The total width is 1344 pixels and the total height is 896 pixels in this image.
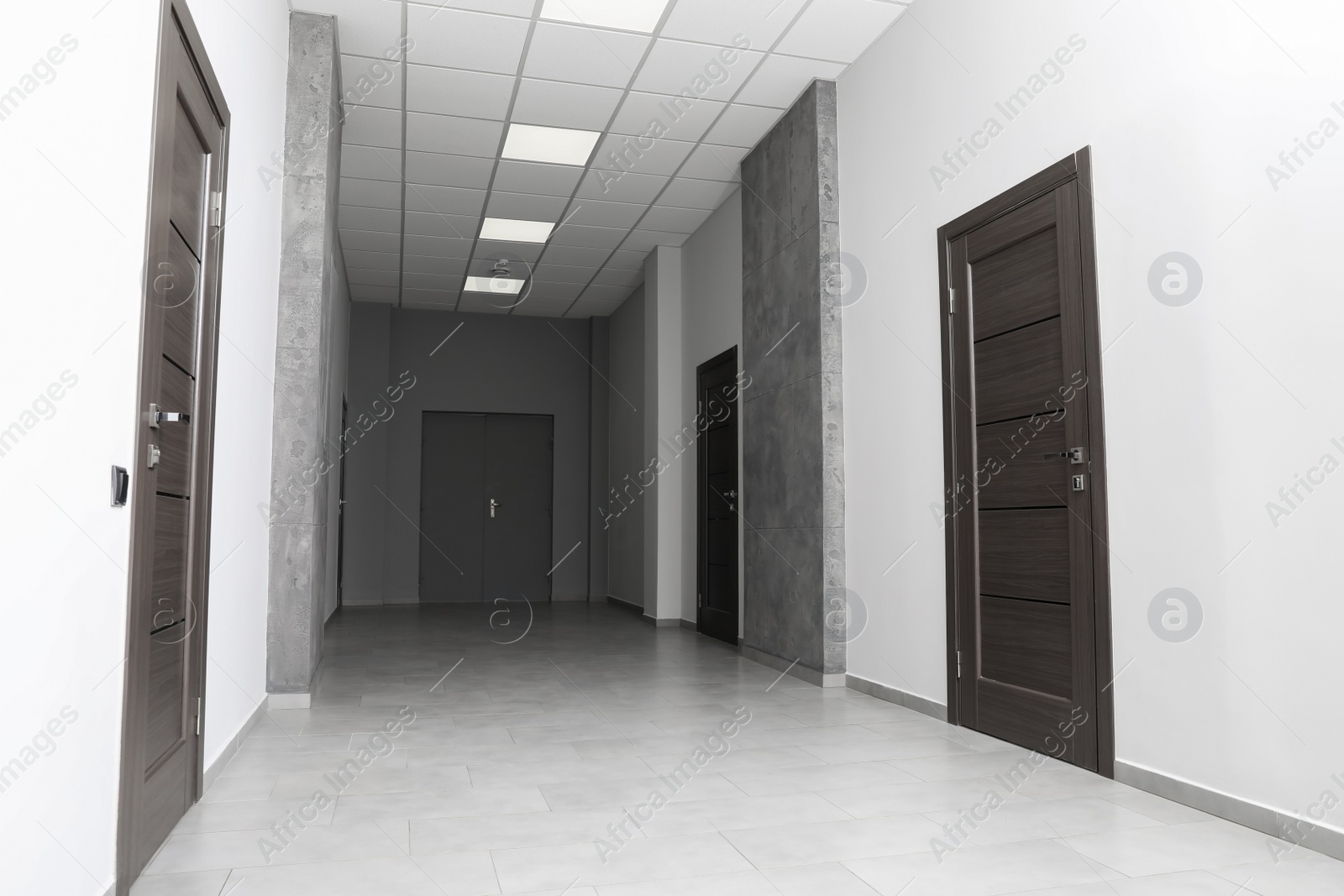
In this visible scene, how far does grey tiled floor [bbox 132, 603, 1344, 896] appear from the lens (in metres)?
2.16

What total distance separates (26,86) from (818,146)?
4.28 m

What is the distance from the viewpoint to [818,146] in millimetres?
5168

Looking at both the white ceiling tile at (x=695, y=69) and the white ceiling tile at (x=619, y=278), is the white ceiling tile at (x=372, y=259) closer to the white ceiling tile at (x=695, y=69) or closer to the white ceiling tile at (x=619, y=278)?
the white ceiling tile at (x=619, y=278)

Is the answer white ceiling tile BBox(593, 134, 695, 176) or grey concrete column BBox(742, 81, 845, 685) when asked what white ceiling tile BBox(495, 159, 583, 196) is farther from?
grey concrete column BBox(742, 81, 845, 685)

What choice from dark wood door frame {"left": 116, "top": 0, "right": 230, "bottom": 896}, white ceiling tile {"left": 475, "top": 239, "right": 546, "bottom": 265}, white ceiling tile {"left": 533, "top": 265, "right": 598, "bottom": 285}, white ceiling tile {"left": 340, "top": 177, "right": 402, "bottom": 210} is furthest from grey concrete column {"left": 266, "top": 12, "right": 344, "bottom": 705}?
white ceiling tile {"left": 533, "top": 265, "right": 598, "bottom": 285}

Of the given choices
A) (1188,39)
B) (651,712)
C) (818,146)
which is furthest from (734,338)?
(1188,39)

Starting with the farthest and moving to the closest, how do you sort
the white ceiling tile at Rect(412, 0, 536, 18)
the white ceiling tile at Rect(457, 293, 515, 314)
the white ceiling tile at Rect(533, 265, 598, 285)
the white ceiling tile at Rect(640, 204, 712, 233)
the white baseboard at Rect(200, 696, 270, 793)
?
the white ceiling tile at Rect(457, 293, 515, 314) → the white ceiling tile at Rect(533, 265, 598, 285) → the white ceiling tile at Rect(640, 204, 712, 233) → the white ceiling tile at Rect(412, 0, 536, 18) → the white baseboard at Rect(200, 696, 270, 793)

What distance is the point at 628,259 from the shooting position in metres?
8.58

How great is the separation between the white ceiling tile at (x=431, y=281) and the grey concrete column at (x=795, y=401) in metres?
3.84

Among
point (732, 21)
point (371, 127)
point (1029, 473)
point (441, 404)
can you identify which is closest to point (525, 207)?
point (371, 127)

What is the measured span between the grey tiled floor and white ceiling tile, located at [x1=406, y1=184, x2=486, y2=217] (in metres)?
3.76

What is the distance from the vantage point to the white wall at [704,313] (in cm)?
686

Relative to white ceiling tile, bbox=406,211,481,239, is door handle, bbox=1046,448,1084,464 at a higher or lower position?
lower

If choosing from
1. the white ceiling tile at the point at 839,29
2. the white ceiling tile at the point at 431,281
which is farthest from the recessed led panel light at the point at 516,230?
the white ceiling tile at the point at 839,29
